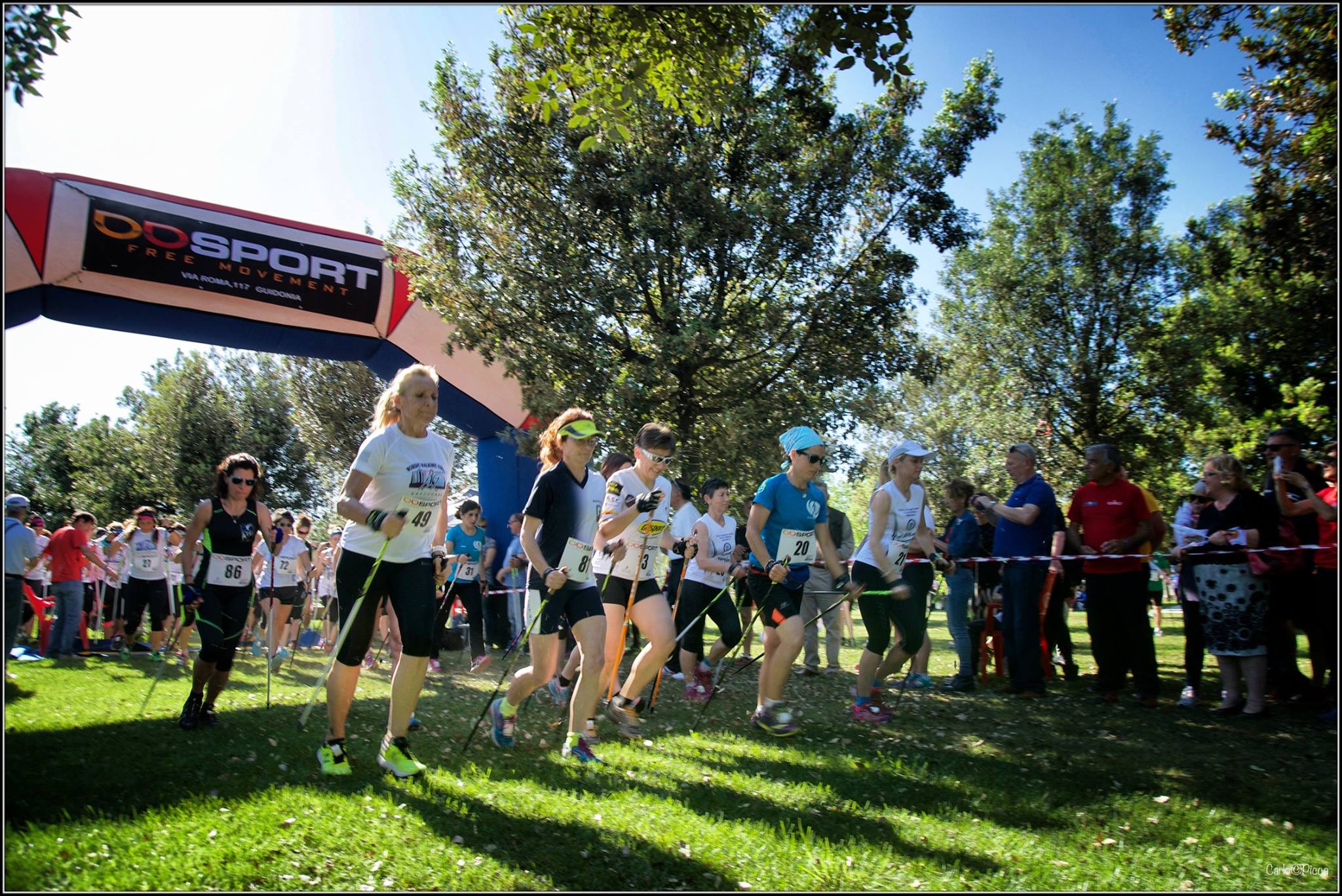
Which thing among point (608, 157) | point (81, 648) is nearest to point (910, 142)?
point (608, 157)

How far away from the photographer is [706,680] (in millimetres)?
9297

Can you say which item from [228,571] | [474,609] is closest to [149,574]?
[474,609]

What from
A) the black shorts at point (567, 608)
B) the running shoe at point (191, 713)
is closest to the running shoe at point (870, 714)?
the black shorts at point (567, 608)

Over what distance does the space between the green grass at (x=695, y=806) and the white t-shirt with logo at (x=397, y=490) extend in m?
1.30

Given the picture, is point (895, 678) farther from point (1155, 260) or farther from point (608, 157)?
point (1155, 260)

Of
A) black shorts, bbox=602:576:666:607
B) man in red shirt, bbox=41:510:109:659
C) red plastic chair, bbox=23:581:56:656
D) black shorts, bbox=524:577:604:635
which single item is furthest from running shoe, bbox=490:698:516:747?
red plastic chair, bbox=23:581:56:656

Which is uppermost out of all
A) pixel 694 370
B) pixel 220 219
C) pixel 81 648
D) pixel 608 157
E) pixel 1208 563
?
pixel 608 157

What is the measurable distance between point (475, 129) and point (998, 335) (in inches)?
610

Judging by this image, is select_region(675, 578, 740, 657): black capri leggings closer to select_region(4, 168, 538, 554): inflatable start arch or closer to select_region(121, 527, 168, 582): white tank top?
select_region(4, 168, 538, 554): inflatable start arch

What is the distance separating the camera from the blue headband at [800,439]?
685 cm

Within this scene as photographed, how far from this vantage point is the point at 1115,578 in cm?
786

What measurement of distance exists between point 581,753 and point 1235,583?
17.1 feet

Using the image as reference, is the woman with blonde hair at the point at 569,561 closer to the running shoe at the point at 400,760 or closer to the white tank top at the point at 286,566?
the running shoe at the point at 400,760

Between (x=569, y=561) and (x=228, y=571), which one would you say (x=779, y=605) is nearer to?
(x=569, y=561)
